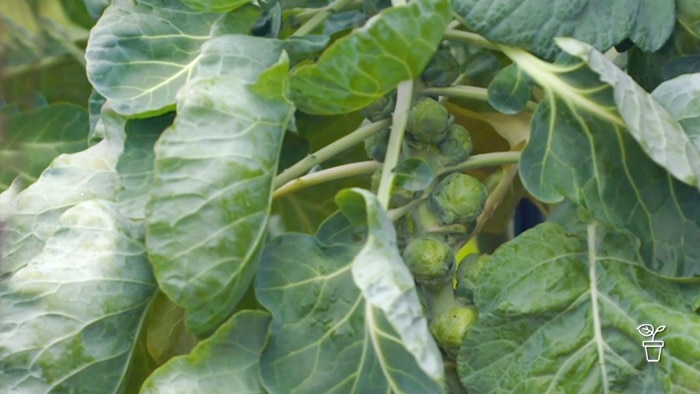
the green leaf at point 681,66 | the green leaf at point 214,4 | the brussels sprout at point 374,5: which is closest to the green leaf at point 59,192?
the green leaf at point 214,4

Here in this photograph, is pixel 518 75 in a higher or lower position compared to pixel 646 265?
higher

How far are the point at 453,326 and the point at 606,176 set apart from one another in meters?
0.15

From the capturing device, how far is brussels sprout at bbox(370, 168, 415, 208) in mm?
632

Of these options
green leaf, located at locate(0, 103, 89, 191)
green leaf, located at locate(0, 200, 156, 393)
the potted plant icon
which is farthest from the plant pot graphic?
green leaf, located at locate(0, 103, 89, 191)

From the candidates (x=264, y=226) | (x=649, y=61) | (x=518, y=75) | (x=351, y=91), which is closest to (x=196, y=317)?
(x=264, y=226)

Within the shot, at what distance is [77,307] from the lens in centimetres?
59

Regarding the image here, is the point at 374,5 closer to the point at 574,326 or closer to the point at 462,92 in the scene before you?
the point at 462,92

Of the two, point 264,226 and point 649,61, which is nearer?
point 264,226

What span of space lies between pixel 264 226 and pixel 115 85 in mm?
173

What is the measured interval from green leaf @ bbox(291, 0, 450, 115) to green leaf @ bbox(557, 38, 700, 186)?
0.32 feet

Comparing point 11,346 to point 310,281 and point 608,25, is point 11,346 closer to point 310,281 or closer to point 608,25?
point 310,281

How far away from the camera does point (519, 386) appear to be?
590mm

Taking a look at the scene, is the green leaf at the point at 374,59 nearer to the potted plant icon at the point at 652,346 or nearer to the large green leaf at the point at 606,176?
the large green leaf at the point at 606,176

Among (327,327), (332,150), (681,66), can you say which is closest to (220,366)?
(327,327)
